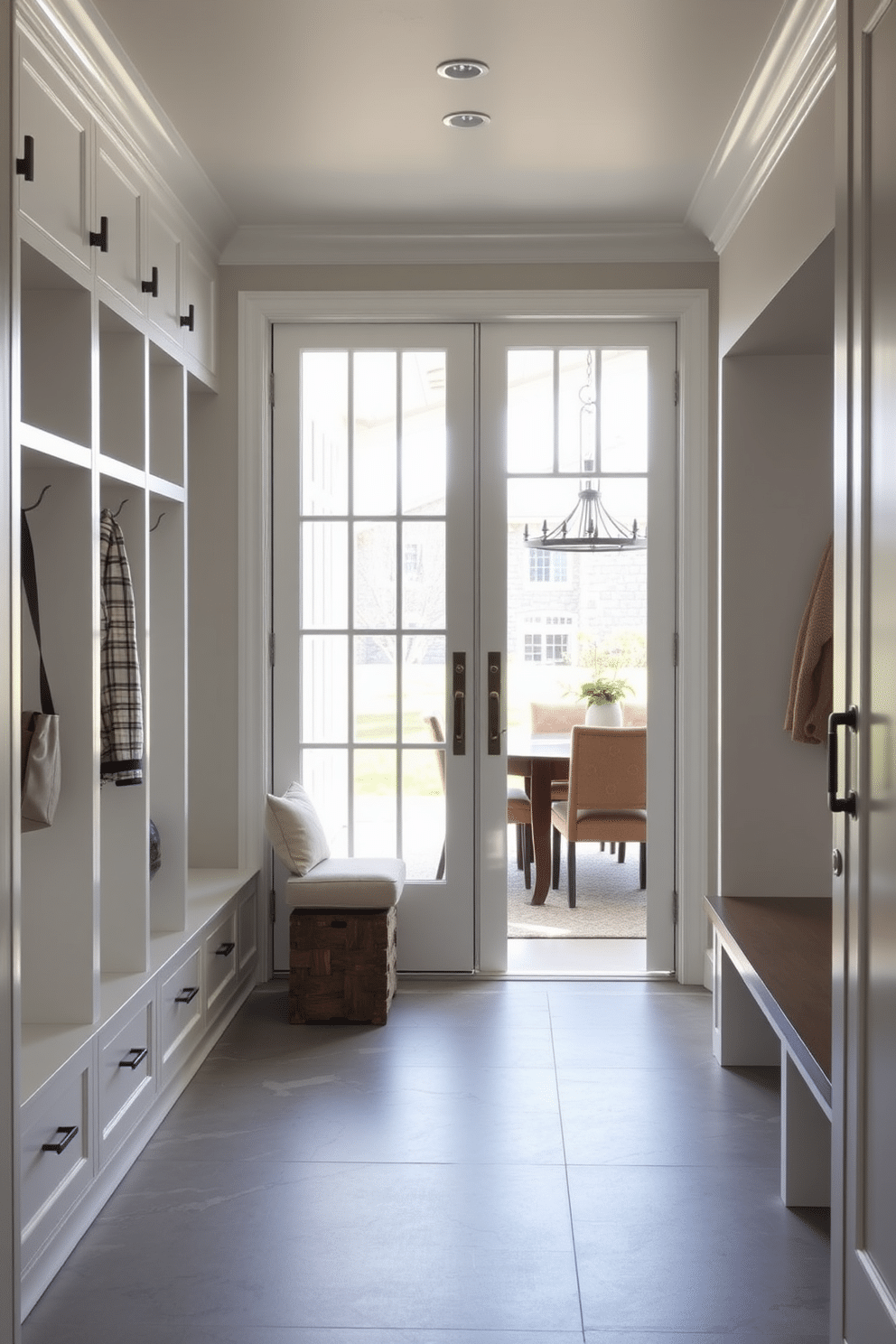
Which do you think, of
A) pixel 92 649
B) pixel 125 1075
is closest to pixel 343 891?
pixel 125 1075

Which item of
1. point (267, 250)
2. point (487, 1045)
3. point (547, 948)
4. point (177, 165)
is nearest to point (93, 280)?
point (177, 165)

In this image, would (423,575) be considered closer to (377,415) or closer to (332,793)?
(377,415)

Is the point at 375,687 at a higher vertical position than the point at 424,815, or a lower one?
higher

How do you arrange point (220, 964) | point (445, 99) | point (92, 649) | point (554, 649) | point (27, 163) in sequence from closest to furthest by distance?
point (27, 163) → point (92, 649) → point (445, 99) → point (220, 964) → point (554, 649)

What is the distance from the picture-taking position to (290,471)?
14.7 ft

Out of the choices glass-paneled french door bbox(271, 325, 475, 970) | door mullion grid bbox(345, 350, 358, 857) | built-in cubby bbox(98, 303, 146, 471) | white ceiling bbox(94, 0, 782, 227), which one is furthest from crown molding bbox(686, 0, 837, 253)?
built-in cubby bbox(98, 303, 146, 471)

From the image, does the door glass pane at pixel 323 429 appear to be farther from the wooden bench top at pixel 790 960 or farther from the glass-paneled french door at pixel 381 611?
the wooden bench top at pixel 790 960

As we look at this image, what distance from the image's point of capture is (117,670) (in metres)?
3.13

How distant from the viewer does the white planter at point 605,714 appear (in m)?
6.37

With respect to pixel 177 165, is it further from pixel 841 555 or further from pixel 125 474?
pixel 841 555

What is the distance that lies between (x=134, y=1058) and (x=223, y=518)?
7.07 ft

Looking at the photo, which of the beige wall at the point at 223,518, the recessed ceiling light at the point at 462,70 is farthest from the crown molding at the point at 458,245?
the recessed ceiling light at the point at 462,70

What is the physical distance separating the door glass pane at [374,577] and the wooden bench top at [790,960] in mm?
1650

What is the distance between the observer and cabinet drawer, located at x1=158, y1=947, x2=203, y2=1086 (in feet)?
10.5
